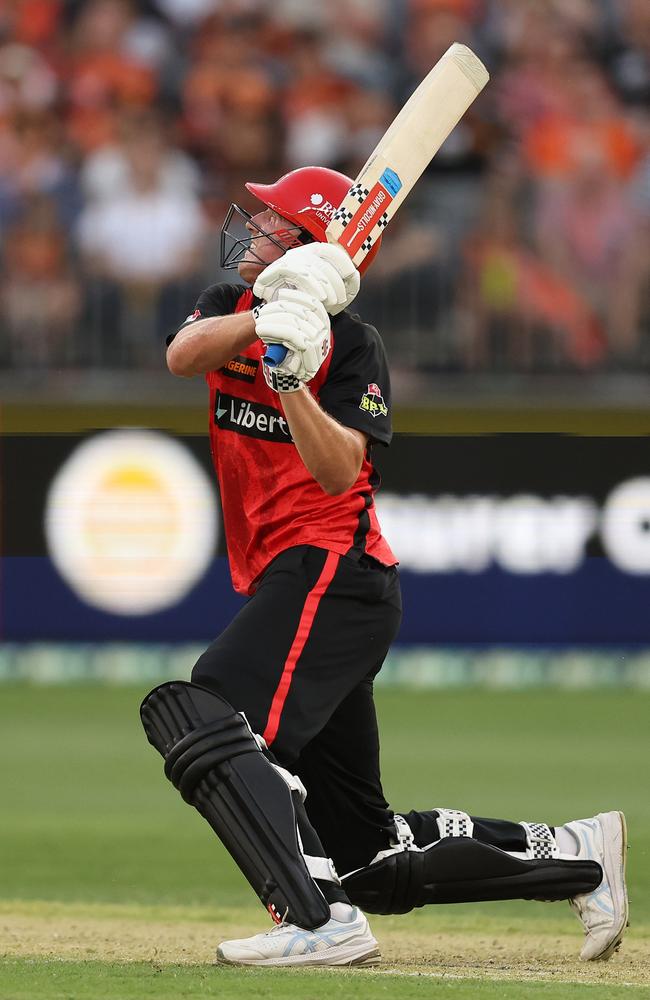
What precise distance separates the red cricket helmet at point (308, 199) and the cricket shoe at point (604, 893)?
165 centimetres

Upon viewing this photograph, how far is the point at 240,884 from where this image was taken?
598cm

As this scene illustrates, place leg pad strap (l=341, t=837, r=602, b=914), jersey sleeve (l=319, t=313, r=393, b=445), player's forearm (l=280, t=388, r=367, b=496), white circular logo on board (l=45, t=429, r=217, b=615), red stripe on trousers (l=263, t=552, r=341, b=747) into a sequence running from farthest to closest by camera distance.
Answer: white circular logo on board (l=45, t=429, r=217, b=615) → leg pad strap (l=341, t=837, r=602, b=914) → jersey sleeve (l=319, t=313, r=393, b=445) → red stripe on trousers (l=263, t=552, r=341, b=747) → player's forearm (l=280, t=388, r=367, b=496)

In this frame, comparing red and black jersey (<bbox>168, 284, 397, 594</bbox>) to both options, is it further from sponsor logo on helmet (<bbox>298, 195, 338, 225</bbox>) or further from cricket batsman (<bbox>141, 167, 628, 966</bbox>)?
sponsor logo on helmet (<bbox>298, 195, 338, 225</bbox>)

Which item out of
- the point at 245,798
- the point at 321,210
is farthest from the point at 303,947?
the point at 321,210

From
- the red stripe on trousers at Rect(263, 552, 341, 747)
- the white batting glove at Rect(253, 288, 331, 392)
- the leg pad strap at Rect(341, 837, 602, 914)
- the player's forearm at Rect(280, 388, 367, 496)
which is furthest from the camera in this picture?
the leg pad strap at Rect(341, 837, 602, 914)

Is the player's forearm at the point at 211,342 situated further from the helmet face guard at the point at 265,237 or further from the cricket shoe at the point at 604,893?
the cricket shoe at the point at 604,893

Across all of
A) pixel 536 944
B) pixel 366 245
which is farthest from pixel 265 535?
pixel 536 944

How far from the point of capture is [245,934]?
501 centimetres

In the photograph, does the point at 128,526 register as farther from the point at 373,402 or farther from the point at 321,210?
the point at 373,402

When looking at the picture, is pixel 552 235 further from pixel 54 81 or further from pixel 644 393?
pixel 54 81

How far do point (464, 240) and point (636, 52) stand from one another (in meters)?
2.08

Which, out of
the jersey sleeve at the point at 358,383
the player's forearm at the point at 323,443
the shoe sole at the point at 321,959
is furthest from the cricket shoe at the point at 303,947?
the jersey sleeve at the point at 358,383

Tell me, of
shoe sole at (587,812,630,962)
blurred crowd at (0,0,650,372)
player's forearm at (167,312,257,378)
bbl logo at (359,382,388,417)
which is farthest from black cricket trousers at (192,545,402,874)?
blurred crowd at (0,0,650,372)

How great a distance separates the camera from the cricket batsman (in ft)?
12.8
